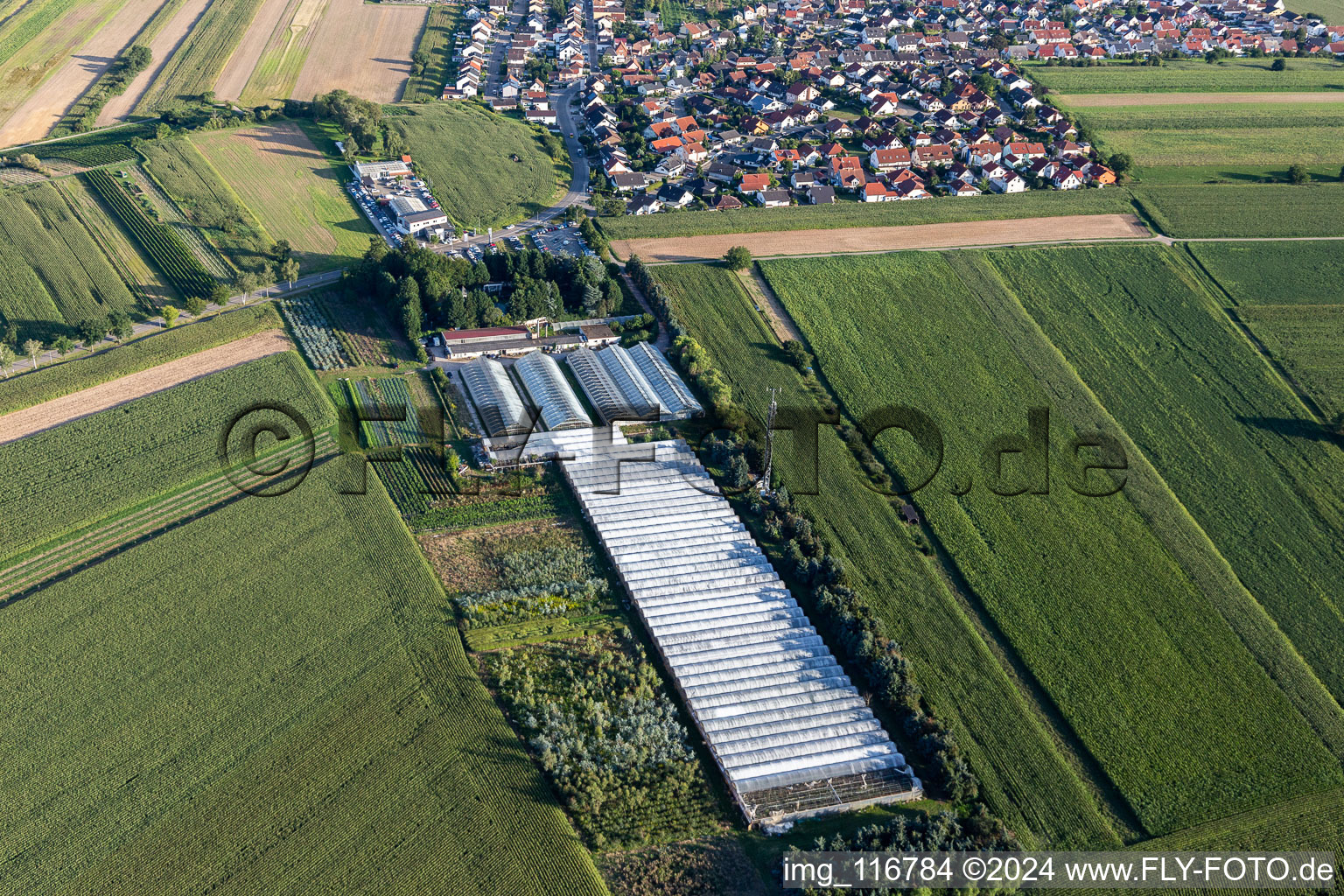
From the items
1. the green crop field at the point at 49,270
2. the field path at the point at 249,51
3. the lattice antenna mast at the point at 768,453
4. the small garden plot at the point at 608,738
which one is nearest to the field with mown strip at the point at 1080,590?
the lattice antenna mast at the point at 768,453

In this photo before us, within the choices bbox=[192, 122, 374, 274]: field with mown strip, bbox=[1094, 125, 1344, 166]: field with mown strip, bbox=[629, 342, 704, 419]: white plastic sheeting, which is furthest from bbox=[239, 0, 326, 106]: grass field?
bbox=[1094, 125, 1344, 166]: field with mown strip

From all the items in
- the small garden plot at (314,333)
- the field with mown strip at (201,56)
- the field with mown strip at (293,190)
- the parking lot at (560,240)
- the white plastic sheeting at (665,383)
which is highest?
the field with mown strip at (201,56)

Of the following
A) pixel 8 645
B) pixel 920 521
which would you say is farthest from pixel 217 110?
pixel 920 521

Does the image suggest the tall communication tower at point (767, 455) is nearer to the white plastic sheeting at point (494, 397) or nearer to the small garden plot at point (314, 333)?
the white plastic sheeting at point (494, 397)

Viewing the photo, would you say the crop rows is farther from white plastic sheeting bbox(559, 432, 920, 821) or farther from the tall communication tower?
the tall communication tower

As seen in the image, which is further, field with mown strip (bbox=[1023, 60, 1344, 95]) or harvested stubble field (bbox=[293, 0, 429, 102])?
field with mown strip (bbox=[1023, 60, 1344, 95])

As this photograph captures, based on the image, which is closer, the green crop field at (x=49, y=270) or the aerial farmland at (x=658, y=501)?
the aerial farmland at (x=658, y=501)

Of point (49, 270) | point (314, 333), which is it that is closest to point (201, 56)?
point (49, 270)

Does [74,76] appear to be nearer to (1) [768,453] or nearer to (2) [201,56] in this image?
(2) [201,56]
